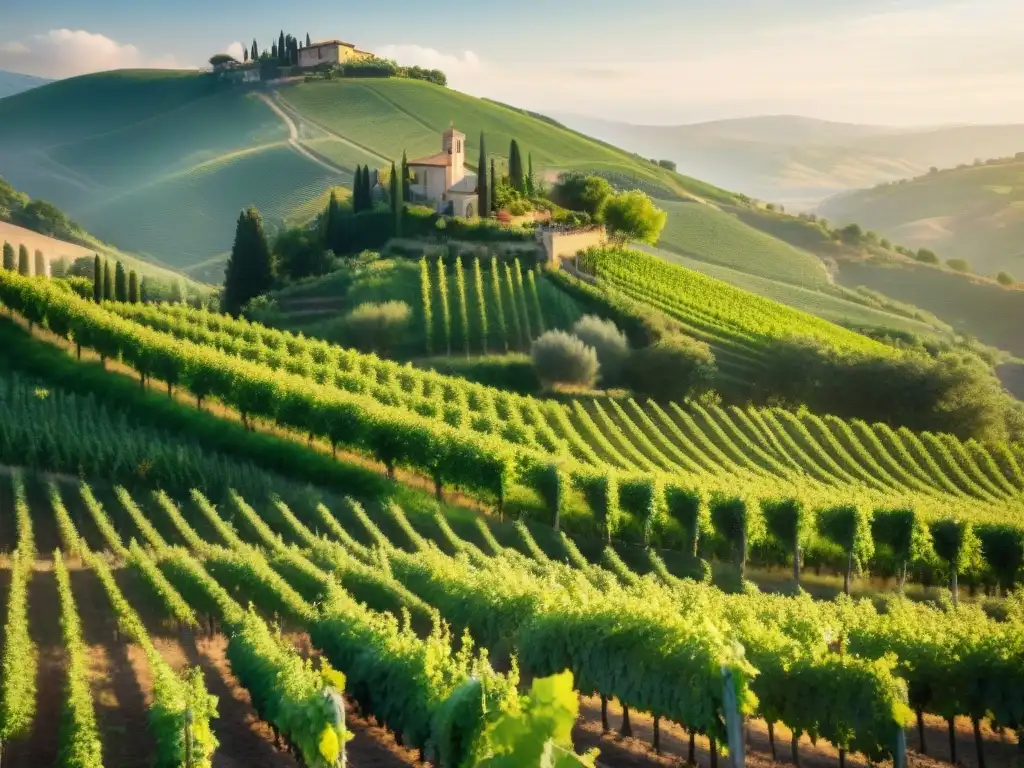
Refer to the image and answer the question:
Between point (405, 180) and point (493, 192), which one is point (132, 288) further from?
point (493, 192)

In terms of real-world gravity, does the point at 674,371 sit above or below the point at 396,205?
below

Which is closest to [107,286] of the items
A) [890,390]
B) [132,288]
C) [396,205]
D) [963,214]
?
[132,288]

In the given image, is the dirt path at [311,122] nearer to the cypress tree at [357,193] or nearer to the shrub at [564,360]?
the cypress tree at [357,193]

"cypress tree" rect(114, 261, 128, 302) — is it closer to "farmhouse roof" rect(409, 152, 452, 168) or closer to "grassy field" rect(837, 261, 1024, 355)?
"farmhouse roof" rect(409, 152, 452, 168)

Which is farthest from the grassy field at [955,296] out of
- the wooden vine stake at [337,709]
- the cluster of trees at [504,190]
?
the wooden vine stake at [337,709]

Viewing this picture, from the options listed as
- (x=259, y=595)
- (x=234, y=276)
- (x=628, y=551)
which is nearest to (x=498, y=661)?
(x=259, y=595)

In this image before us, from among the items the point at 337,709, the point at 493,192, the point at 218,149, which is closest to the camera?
the point at 337,709
